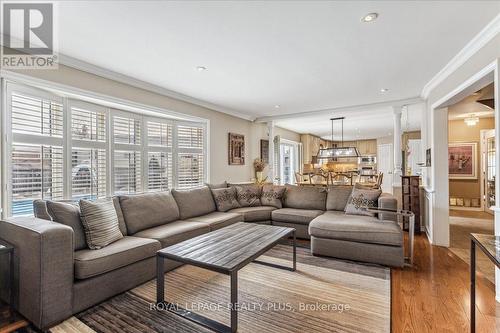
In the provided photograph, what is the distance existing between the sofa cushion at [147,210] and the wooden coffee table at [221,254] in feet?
3.58

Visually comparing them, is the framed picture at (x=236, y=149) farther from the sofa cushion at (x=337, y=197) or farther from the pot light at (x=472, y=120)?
the pot light at (x=472, y=120)

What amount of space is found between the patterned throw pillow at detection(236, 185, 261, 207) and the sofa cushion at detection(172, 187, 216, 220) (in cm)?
61

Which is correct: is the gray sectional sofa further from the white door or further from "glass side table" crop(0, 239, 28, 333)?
the white door

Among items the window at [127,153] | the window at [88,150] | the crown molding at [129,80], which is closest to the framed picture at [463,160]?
the crown molding at [129,80]

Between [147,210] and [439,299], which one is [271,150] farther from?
[439,299]

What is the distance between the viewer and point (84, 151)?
127 inches

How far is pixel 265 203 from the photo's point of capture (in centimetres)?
481

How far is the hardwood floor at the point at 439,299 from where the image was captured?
1.93 meters

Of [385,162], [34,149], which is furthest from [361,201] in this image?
[385,162]

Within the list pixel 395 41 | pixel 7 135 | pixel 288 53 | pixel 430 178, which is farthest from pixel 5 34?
pixel 430 178

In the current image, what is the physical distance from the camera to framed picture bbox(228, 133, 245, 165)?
18.3 ft

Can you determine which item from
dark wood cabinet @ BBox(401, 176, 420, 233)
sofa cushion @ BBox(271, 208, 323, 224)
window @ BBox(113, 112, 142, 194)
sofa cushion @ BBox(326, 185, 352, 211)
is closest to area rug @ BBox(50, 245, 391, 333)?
sofa cushion @ BBox(271, 208, 323, 224)

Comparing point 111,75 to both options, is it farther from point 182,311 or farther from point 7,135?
point 182,311

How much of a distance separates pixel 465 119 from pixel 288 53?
636cm
